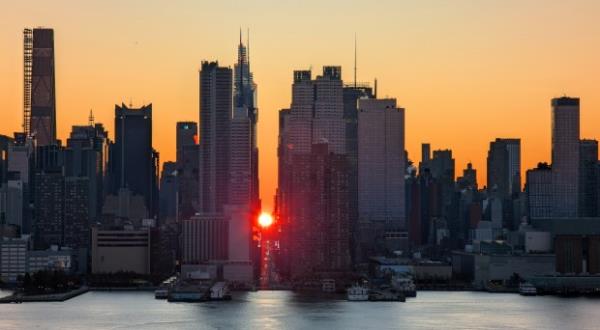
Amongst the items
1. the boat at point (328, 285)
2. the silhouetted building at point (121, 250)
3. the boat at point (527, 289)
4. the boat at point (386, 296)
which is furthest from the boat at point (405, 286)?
the silhouetted building at point (121, 250)

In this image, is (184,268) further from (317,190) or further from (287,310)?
(287,310)

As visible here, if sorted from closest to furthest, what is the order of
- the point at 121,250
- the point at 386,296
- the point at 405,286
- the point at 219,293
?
the point at 219,293, the point at 386,296, the point at 405,286, the point at 121,250

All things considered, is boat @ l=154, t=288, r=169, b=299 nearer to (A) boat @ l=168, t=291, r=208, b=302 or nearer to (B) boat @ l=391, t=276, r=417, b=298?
(A) boat @ l=168, t=291, r=208, b=302

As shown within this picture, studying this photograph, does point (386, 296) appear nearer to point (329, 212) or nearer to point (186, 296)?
point (186, 296)

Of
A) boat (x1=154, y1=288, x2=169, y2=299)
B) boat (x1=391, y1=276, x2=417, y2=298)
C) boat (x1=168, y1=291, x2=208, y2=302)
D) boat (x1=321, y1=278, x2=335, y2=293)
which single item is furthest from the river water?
boat (x1=321, y1=278, x2=335, y2=293)

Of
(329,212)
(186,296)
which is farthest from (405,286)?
(329,212)

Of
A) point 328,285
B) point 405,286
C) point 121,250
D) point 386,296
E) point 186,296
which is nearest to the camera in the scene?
point 186,296

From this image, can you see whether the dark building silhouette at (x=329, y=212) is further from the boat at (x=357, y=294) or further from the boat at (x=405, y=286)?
the boat at (x=357, y=294)
